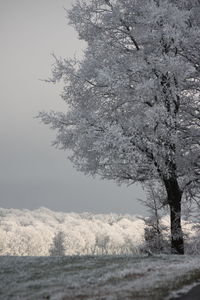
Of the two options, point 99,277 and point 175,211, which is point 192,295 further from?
point 175,211

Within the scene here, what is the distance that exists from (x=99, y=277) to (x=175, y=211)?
8.39 m

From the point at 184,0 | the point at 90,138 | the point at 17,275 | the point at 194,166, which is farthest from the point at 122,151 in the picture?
the point at 184,0

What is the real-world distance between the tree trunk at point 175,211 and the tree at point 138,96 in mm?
46

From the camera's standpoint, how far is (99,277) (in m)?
13.3

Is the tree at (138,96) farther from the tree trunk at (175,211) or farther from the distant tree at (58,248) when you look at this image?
the distant tree at (58,248)

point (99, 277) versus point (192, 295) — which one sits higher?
point (99, 277)

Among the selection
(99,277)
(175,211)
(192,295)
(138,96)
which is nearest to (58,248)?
(175,211)

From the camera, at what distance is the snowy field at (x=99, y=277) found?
11.1 meters

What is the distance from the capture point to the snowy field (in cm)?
1112

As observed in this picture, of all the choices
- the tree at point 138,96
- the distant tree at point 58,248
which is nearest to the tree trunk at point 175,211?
the tree at point 138,96

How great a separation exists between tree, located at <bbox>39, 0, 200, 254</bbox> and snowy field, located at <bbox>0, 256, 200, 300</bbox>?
167 inches

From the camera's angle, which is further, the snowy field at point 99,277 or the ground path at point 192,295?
the snowy field at point 99,277

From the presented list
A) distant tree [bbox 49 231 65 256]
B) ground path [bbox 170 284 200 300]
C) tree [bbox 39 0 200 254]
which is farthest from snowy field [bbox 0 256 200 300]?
distant tree [bbox 49 231 65 256]

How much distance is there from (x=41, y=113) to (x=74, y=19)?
14.7ft
